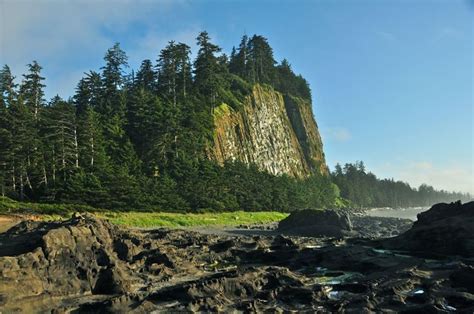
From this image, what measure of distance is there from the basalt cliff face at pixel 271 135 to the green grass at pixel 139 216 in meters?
25.2

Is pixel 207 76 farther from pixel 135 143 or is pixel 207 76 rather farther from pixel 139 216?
pixel 139 216

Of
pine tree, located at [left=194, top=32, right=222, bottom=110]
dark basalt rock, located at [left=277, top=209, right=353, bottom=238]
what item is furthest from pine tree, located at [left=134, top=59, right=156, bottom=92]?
dark basalt rock, located at [left=277, top=209, right=353, bottom=238]

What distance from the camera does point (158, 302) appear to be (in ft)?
65.0

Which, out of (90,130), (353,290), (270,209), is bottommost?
(353,290)

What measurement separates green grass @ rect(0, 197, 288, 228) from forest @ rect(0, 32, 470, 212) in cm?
230

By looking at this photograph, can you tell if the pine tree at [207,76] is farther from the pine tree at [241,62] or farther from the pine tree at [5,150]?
the pine tree at [5,150]

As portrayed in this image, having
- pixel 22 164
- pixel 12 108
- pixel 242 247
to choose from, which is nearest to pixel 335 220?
pixel 242 247

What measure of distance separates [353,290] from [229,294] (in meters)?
6.89

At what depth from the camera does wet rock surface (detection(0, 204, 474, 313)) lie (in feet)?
62.1

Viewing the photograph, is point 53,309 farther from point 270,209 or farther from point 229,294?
point 270,209

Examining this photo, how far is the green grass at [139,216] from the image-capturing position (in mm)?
52688


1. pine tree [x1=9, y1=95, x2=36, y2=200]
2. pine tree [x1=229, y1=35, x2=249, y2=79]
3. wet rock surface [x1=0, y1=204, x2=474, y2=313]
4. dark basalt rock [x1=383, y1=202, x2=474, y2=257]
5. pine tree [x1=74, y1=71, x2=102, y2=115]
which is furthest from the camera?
pine tree [x1=229, y1=35, x2=249, y2=79]

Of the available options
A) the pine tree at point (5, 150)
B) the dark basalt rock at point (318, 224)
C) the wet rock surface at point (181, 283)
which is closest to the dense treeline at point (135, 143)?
the pine tree at point (5, 150)

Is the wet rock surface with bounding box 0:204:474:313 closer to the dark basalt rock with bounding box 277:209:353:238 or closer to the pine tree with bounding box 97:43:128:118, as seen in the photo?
the dark basalt rock with bounding box 277:209:353:238
